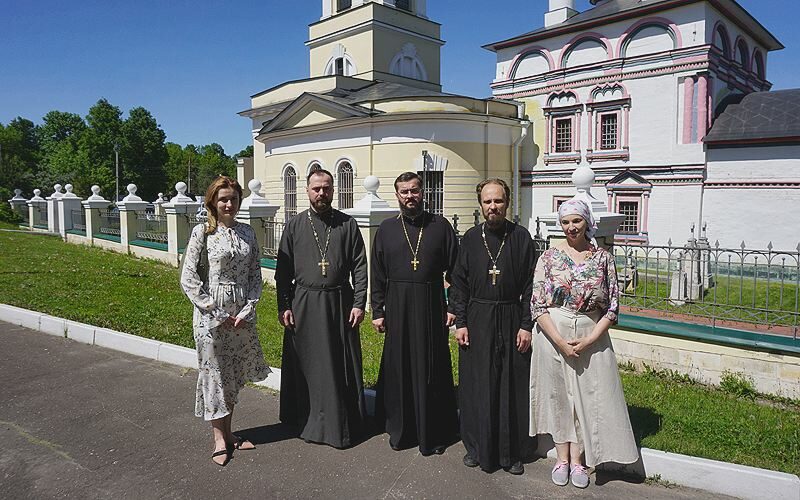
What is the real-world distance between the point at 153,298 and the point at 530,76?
60.2 ft

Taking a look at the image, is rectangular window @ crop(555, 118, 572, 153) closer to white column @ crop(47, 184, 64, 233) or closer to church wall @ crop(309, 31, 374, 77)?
church wall @ crop(309, 31, 374, 77)

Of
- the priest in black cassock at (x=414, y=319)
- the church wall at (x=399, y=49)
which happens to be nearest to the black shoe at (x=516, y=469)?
the priest in black cassock at (x=414, y=319)

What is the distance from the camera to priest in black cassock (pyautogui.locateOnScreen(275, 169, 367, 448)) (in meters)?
4.38

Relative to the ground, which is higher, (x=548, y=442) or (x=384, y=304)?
(x=384, y=304)

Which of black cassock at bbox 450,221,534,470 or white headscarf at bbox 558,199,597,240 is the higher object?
white headscarf at bbox 558,199,597,240

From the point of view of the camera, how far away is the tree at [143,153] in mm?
59219

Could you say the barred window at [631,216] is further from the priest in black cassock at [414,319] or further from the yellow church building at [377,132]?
the priest in black cassock at [414,319]

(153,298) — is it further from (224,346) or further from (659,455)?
(659,455)

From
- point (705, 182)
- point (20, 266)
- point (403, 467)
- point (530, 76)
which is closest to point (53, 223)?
point (20, 266)

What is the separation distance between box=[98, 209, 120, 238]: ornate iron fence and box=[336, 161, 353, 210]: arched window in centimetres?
737

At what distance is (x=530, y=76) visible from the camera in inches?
917

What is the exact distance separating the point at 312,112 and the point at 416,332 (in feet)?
61.2

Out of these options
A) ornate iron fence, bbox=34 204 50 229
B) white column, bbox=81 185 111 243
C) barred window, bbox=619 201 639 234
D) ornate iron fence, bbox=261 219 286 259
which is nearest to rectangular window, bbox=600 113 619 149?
barred window, bbox=619 201 639 234

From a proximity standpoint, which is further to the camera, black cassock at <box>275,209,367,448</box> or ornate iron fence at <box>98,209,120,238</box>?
ornate iron fence at <box>98,209,120,238</box>
